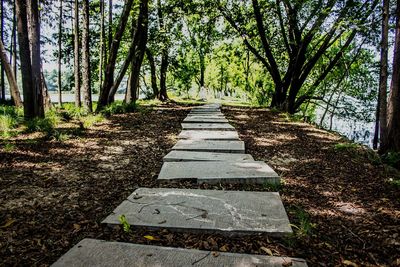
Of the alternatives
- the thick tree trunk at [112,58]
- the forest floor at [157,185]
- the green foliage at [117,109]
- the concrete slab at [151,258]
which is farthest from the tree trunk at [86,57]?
the concrete slab at [151,258]

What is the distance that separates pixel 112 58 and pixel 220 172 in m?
6.25

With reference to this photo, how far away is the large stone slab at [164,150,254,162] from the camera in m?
3.39

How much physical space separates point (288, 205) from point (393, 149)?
Result: 295 centimetres

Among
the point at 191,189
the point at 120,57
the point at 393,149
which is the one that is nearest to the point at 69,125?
the point at 191,189

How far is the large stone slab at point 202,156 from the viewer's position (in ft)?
11.1

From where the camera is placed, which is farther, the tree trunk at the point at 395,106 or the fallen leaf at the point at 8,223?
the tree trunk at the point at 395,106

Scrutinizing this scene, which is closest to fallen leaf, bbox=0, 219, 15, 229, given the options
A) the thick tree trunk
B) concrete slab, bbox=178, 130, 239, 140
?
concrete slab, bbox=178, 130, 239, 140

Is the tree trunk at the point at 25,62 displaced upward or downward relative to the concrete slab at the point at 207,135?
upward

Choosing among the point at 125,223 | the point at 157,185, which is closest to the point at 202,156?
the point at 157,185

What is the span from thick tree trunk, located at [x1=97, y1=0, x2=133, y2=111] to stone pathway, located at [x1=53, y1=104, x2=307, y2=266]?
5206 mm

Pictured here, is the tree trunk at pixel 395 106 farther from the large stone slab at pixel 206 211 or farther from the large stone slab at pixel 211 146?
the large stone slab at pixel 206 211

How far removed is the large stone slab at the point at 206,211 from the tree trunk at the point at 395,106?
3.06 meters

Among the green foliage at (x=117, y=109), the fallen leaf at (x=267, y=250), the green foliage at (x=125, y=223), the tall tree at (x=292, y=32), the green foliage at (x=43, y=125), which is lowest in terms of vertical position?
the fallen leaf at (x=267, y=250)

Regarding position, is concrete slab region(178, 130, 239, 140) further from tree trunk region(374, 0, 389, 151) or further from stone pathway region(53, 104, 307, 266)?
tree trunk region(374, 0, 389, 151)
